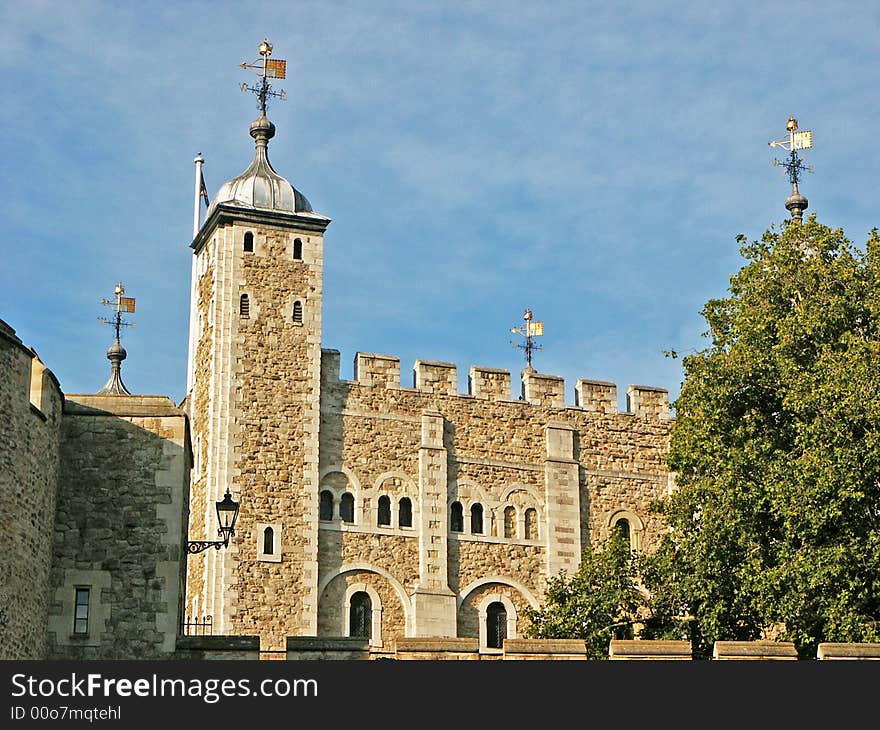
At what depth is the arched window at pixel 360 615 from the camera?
36188 millimetres

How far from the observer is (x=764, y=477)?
3038cm

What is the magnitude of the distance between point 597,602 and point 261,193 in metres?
12.8

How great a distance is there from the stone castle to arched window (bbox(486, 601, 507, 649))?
57 millimetres

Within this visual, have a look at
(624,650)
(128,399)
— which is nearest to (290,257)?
(128,399)

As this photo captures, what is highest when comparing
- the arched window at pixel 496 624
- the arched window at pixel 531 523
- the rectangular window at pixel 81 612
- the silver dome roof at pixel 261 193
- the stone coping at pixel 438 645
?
the silver dome roof at pixel 261 193

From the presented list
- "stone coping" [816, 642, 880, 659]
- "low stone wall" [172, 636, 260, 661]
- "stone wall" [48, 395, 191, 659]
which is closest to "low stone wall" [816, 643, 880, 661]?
"stone coping" [816, 642, 880, 659]

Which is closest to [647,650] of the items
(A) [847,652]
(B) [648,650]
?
(B) [648,650]

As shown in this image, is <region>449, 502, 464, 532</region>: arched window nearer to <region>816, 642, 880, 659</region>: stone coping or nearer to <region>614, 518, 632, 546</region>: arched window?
<region>614, 518, 632, 546</region>: arched window

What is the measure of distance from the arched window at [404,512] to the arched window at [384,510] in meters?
0.23

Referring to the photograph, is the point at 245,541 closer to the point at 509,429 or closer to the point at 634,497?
the point at 509,429

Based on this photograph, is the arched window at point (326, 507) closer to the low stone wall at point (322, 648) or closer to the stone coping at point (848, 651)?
the low stone wall at point (322, 648)

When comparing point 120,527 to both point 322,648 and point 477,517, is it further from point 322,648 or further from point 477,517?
point 477,517

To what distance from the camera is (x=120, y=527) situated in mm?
21688

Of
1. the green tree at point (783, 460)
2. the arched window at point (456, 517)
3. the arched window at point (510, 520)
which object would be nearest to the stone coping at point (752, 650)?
the green tree at point (783, 460)
